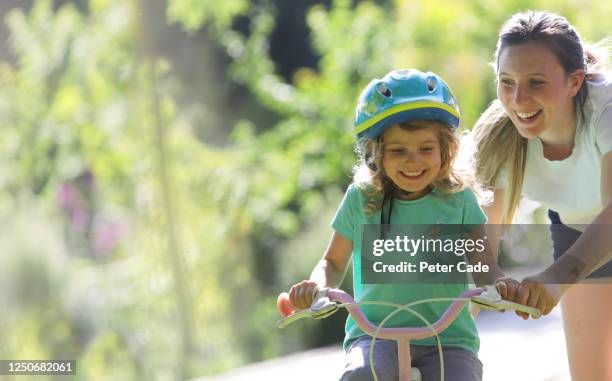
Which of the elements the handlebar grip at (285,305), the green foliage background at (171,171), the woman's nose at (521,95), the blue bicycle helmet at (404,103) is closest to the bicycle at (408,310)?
the handlebar grip at (285,305)

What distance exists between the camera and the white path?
6453mm

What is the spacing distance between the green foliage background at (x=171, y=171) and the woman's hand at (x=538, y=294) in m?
5.58

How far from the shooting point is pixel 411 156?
3.16 metres

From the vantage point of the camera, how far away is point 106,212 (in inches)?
357

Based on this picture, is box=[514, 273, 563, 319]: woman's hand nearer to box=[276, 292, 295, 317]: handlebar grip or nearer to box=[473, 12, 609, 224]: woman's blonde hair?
box=[276, 292, 295, 317]: handlebar grip

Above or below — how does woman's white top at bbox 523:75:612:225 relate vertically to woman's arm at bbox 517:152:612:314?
above

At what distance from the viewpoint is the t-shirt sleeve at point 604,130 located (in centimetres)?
341

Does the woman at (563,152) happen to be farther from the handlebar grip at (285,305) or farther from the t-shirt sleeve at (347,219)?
the handlebar grip at (285,305)

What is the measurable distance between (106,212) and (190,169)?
0.81 meters

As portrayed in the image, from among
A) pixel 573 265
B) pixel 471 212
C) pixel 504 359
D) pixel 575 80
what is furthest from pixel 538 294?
pixel 504 359

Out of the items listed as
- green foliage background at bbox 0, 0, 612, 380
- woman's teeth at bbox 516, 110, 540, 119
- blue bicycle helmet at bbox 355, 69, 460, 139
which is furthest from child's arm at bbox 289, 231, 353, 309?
green foliage background at bbox 0, 0, 612, 380

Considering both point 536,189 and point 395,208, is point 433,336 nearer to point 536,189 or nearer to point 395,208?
point 395,208

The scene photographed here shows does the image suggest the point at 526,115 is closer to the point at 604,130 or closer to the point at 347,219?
the point at 604,130

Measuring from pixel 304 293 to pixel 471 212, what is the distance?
61cm
